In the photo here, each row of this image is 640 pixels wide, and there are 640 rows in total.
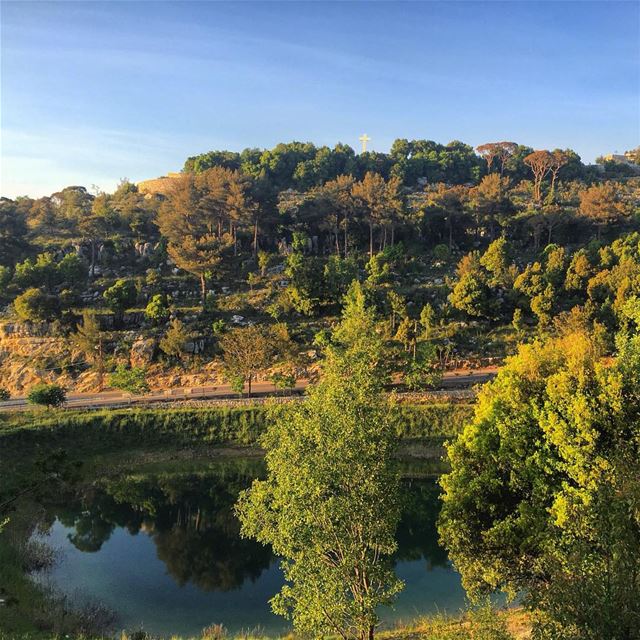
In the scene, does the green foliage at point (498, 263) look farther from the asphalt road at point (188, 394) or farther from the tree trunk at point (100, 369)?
the tree trunk at point (100, 369)

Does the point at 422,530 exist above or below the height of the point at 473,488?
below

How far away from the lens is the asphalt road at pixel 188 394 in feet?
141

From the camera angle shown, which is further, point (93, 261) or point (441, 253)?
point (441, 253)

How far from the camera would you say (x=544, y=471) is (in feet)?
56.1

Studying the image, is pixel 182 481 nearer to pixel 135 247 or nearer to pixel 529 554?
pixel 529 554

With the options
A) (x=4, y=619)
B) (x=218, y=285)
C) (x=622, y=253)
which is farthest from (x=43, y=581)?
(x=622, y=253)

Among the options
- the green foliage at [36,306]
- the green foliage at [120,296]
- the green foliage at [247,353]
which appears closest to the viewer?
the green foliage at [247,353]

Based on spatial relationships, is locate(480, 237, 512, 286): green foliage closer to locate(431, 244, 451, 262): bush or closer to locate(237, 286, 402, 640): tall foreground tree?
locate(431, 244, 451, 262): bush

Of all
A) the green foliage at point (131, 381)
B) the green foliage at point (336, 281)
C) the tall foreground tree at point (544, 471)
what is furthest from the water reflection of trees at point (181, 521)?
the green foliage at point (336, 281)

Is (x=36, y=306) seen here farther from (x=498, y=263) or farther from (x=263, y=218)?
(x=498, y=263)

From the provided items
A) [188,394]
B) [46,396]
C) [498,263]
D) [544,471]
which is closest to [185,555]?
[188,394]

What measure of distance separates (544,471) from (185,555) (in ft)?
66.6

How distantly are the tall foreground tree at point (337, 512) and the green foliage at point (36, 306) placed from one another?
47420 millimetres

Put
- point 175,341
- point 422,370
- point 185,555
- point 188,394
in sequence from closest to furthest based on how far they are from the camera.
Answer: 1. point 185,555
2. point 422,370
3. point 188,394
4. point 175,341
